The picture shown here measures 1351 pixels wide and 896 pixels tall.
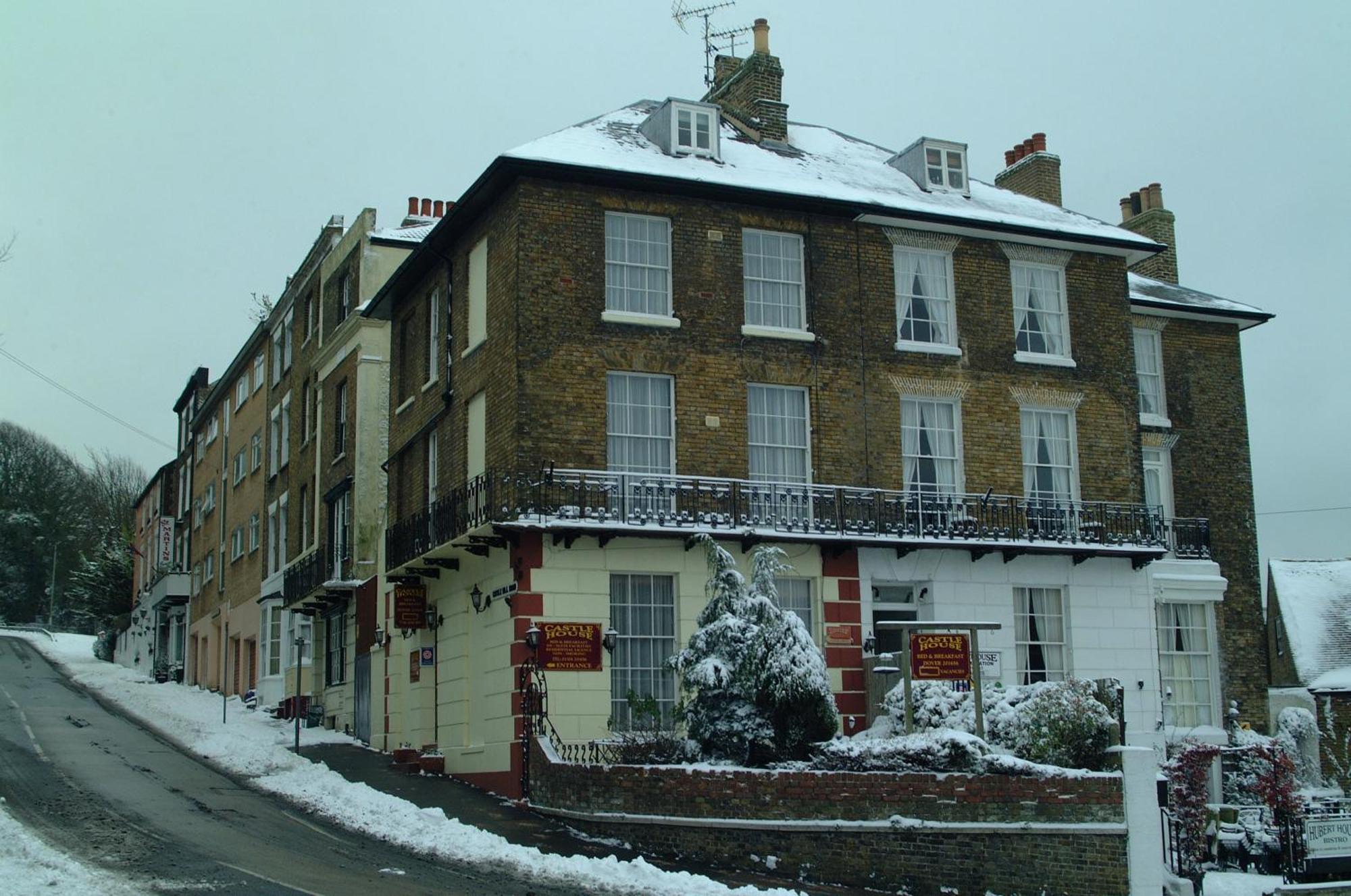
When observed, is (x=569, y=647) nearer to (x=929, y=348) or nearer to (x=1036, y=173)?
(x=929, y=348)

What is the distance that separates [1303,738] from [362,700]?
19.9 m

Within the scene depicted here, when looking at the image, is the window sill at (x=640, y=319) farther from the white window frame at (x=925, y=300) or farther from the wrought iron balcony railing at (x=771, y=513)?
the white window frame at (x=925, y=300)

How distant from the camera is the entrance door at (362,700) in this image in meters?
30.3

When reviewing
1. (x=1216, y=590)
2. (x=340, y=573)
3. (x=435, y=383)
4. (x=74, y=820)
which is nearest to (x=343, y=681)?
(x=340, y=573)

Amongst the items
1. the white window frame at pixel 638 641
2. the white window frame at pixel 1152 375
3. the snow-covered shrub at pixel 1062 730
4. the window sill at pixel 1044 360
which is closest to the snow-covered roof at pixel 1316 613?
the white window frame at pixel 1152 375

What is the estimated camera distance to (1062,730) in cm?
1881

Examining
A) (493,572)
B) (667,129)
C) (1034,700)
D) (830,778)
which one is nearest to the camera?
(830,778)

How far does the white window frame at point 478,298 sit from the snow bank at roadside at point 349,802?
785 cm

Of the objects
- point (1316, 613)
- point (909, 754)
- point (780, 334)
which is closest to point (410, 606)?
point (780, 334)

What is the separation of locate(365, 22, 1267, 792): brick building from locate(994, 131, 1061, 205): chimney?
2.25 meters

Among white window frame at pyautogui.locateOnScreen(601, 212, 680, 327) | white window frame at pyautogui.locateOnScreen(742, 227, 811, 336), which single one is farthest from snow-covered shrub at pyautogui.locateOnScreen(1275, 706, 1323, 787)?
white window frame at pyautogui.locateOnScreen(601, 212, 680, 327)

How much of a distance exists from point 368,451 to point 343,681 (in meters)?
5.69

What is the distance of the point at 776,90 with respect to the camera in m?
29.4

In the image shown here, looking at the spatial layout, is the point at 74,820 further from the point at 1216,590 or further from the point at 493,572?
the point at 1216,590
